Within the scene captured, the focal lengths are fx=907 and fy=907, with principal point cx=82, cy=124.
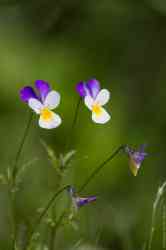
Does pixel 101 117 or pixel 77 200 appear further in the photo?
pixel 101 117

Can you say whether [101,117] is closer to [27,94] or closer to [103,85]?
[27,94]

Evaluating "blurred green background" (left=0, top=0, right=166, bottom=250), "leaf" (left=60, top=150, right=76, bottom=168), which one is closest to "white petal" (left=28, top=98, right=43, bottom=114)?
"leaf" (left=60, top=150, right=76, bottom=168)

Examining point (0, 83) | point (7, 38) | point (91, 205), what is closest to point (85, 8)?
point (7, 38)

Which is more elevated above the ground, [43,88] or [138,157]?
[43,88]

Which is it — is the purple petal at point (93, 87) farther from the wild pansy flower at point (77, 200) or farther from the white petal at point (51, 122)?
the wild pansy flower at point (77, 200)

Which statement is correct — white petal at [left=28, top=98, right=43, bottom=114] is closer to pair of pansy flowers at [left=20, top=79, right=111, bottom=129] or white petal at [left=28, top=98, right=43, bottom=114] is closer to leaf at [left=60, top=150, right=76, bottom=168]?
pair of pansy flowers at [left=20, top=79, right=111, bottom=129]

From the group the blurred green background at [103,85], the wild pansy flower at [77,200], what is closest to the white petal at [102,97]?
the wild pansy flower at [77,200]

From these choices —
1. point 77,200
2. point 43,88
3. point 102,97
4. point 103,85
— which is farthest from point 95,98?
point 103,85
